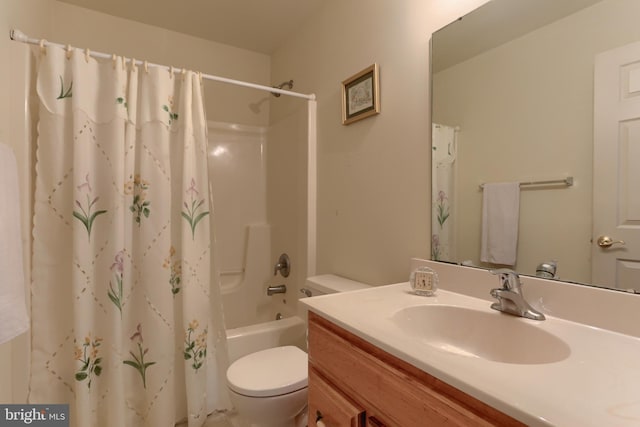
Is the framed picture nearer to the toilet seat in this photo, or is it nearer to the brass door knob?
the brass door knob

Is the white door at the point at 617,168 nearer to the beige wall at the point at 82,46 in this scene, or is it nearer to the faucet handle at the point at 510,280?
the faucet handle at the point at 510,280

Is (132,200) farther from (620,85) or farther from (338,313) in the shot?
(620,85)

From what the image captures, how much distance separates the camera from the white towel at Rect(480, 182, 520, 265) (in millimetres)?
951

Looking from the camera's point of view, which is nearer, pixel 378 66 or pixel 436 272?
pixel 436 272

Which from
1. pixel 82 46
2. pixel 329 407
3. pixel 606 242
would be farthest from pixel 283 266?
pixel 82 46

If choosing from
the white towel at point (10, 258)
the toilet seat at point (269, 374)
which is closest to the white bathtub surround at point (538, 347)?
the toilet seat at point (269, 374)

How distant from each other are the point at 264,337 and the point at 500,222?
1332 millimetres

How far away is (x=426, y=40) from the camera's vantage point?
1207 millimetres

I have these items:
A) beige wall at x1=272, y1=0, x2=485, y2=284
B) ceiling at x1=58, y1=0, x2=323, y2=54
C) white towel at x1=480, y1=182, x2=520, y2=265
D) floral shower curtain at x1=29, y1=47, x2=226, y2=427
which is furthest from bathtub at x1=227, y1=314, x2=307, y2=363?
ceiling at x1=58, y1=0, x2=323, y2=54

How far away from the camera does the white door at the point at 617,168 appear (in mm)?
722

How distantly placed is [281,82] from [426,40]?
143cm

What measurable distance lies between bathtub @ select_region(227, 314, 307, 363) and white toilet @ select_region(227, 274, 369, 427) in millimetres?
247

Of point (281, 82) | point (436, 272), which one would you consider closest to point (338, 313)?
point (436, 272)

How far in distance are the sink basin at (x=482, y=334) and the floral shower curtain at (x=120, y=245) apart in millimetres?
1045
